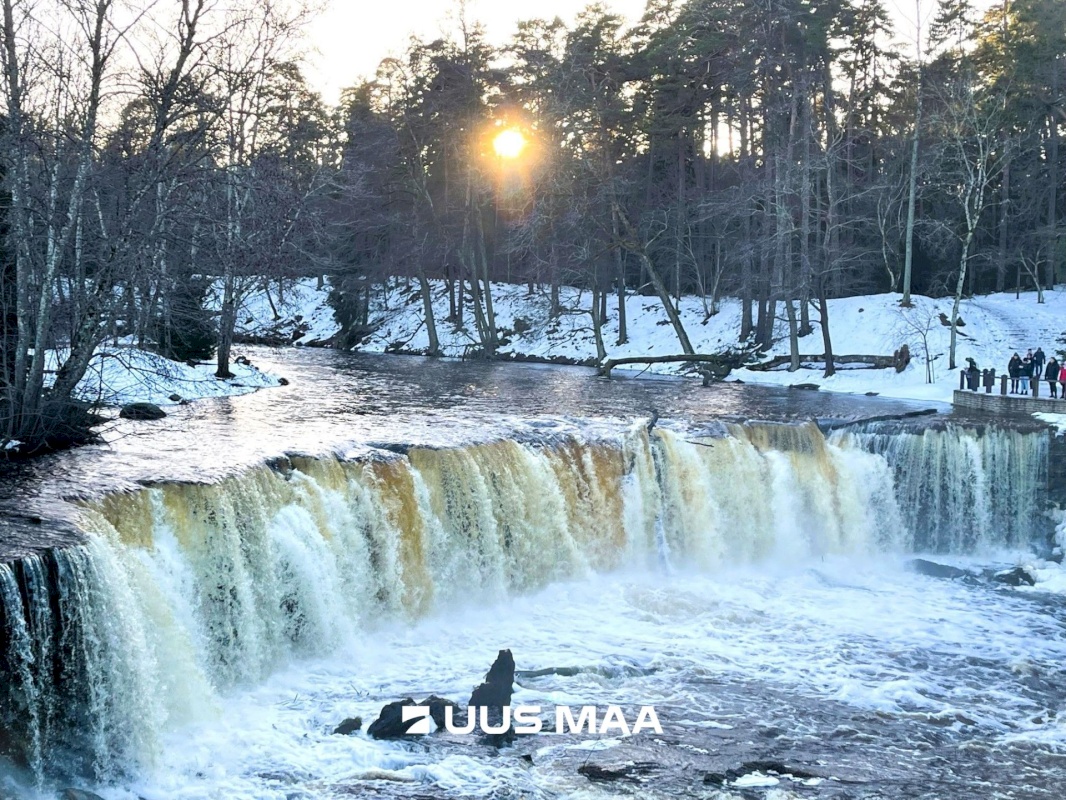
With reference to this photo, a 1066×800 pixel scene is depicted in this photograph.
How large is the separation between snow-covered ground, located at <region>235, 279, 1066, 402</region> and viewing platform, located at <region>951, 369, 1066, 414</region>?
5.17 feet

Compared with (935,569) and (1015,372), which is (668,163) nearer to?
Result: (1015,372)

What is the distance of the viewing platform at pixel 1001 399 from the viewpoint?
2228 cm

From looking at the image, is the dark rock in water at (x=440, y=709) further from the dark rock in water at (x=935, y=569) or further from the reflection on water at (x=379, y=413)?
the dark rock in water at (x=935, y=569)

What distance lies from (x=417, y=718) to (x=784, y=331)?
29.0 m

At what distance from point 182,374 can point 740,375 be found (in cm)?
1751

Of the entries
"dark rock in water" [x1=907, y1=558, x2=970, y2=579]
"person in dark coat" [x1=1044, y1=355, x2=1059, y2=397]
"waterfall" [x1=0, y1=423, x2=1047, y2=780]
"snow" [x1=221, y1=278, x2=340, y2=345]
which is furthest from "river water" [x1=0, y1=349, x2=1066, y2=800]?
"snow" [x1=221, y1=278, x2=340, y2=345]

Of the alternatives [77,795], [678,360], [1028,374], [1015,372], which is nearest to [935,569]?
[1028,374]

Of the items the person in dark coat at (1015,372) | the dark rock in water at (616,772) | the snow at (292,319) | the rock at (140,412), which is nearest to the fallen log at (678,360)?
the person in dark coat at (1015,372)

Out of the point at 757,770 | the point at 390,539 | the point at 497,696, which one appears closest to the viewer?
the point at 757,770

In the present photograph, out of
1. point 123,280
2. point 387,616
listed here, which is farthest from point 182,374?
point 387,616

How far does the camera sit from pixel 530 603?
1493 cm

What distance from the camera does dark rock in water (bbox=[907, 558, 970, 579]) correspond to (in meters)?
17.4

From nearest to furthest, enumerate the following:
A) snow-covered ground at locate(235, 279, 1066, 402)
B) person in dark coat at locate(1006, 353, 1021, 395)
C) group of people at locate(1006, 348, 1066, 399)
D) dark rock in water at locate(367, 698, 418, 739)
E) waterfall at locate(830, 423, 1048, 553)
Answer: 1. dark rock in water at locate(367, 698, 418, 739)
2. waterfall at locate(830, 423, 1048, 553)
3. group of people at locate(1006, 348, 1066, 399)
4. person in dark coat at locate(1006, 353, 1021, 395)
5. snow-covered ground at locate(235, 279, 1066, 402)

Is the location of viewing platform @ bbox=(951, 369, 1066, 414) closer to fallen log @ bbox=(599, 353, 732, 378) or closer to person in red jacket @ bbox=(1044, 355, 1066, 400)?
person in red jacket @ bbox=(1044, 355, 1066, 400)
